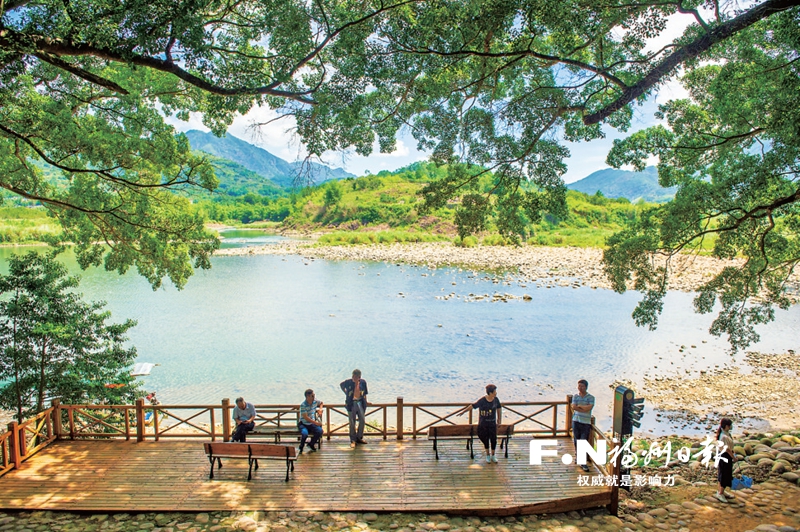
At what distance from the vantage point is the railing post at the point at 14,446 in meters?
7.93

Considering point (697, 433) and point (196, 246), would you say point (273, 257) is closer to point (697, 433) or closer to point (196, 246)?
point (196, 246)

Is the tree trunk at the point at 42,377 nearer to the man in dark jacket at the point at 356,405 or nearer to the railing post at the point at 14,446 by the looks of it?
the railing post at the point at 14,446

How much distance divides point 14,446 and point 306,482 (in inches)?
193

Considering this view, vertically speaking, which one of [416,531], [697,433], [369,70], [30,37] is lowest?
[697,433]

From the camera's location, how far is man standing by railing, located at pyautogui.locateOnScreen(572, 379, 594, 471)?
8.49 m

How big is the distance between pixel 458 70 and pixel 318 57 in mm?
3114

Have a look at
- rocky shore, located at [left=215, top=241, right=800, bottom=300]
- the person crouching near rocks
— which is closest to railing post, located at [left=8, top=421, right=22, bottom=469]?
the person crouching near rocks

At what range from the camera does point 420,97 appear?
10.8 m

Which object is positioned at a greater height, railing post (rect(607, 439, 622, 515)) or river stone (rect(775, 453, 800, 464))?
railing post (rect(607, 439, 622, 515))

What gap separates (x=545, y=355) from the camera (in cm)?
2109

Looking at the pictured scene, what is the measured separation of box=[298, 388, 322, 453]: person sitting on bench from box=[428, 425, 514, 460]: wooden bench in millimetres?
2082

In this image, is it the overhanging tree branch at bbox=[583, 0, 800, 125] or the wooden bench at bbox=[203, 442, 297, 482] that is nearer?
the overhanging tree branch at bbox=[583, 0, 800, 125]

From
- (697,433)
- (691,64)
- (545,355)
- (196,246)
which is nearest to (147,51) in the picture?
(196,246)

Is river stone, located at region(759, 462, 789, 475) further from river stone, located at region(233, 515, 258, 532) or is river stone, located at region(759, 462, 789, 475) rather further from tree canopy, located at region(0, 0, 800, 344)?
river stone, located at region(233, 515, 258, 532)
